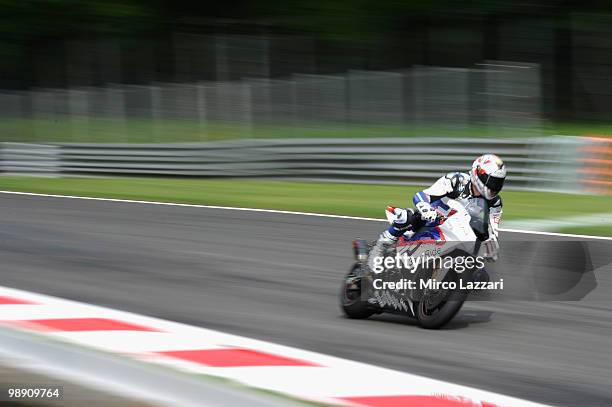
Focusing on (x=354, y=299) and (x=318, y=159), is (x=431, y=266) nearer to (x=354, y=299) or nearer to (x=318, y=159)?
(x=354, y=299)

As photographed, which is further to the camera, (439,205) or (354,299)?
(354,299)

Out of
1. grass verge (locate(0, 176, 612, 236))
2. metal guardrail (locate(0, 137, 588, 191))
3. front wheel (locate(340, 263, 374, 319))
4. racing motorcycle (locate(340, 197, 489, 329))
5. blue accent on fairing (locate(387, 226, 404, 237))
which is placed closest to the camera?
racing motorcycle (locate(340, 197, 489, 329))

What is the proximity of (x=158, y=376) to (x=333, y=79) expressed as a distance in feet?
55.8

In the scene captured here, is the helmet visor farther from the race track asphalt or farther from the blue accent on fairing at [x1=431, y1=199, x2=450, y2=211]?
the race track asphalt

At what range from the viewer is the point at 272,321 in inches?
302

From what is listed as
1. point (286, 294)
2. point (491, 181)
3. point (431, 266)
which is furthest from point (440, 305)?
point (286, 294)

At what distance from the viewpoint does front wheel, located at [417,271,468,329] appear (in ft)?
22.4

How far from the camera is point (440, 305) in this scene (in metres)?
7.05

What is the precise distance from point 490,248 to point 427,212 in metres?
0.49

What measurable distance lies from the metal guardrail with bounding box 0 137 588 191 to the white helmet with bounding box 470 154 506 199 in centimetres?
971

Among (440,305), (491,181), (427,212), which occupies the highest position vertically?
(491,181)

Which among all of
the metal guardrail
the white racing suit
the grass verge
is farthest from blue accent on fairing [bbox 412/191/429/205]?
the metal guardrail

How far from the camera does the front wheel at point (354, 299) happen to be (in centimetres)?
757

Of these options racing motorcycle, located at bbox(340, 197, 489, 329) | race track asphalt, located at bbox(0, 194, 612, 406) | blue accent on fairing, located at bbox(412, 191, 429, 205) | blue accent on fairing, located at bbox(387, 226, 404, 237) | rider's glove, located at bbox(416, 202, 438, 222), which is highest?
blue accent on fairing, located at bbox(412, 191, 429, 205)
